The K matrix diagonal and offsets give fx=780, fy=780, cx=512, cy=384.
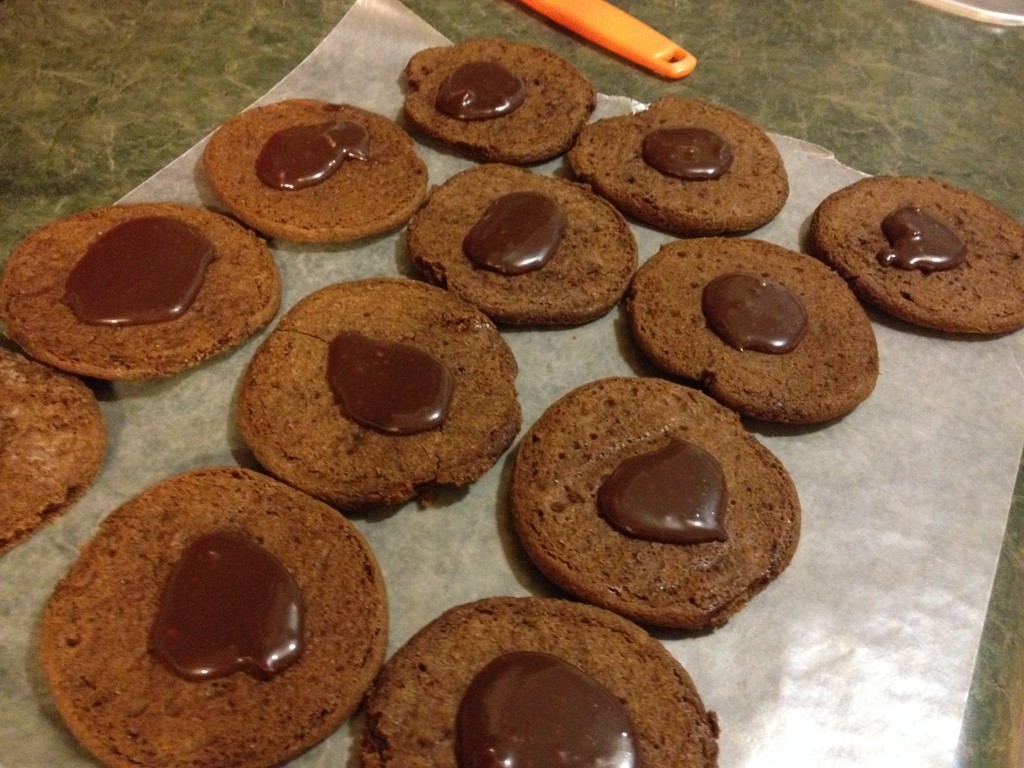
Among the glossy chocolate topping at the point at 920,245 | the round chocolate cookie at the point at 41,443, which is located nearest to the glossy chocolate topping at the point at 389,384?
the round chocolate cookie at the point at 41,443

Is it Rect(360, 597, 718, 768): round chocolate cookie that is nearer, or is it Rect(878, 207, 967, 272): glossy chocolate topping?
Rect(360, 597, 718, 768): round chocolate cookie

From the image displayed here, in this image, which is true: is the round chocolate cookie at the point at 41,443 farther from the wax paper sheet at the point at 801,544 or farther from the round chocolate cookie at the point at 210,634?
Result: the round chocolate cookie at the point at 210,634

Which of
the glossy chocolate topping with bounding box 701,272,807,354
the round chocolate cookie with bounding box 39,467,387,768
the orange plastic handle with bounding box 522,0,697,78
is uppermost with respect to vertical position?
the orange plastic handle with bounding box 522,0,697,78

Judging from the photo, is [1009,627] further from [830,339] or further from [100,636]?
[100,636]

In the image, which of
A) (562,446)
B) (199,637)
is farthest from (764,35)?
(199,637)

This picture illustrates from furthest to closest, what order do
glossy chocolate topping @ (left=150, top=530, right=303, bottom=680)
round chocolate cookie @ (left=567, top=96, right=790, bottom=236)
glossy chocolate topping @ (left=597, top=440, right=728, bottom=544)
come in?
round chocolate cookie @ (left=567, top=96, right=790, bottom=236) → glossy chocolate topping @ (left=597, top=440, right=728, bottom=544) → glossy chocolate topping @ (left=150, top=530, right=303, bottom=680)

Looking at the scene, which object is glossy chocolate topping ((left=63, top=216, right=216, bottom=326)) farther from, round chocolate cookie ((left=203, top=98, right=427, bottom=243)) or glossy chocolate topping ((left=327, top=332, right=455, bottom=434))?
glossy chocolate topping ((left=327, top=332, right=455, bottom=434))

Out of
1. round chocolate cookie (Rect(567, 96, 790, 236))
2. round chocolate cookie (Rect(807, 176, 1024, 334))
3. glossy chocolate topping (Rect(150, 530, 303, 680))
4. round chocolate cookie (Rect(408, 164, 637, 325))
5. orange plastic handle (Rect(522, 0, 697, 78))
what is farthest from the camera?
orange plastic handle (Rect(522, 0, 697, 78))

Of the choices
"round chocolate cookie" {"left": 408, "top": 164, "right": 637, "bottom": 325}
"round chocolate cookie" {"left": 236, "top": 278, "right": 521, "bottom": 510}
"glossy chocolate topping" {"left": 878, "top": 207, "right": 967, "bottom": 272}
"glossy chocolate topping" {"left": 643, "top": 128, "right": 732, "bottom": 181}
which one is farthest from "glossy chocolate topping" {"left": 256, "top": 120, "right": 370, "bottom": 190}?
"glossy chocolate topping" {"left": 878, "top": 207, "right": 967, "bottom": 272}

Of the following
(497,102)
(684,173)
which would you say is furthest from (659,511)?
(497,102)
